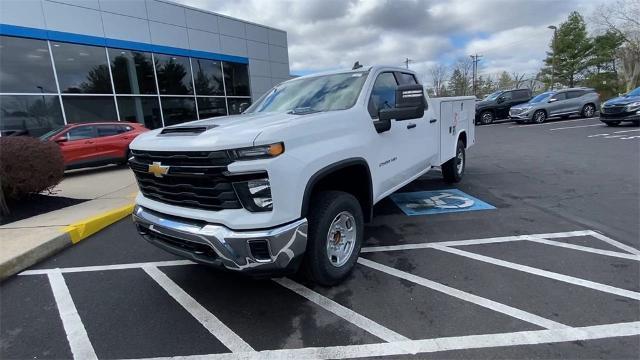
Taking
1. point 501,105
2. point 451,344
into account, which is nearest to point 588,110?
point 501,105

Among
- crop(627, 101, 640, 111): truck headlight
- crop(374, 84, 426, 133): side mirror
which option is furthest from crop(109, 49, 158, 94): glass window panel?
crop(627, 101, 640, 111): truck headlight

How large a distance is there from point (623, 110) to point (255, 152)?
17.1 metres

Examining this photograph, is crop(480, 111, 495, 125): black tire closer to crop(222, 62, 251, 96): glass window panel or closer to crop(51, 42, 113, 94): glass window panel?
crop(222, 62, 251, 96): glass window panel

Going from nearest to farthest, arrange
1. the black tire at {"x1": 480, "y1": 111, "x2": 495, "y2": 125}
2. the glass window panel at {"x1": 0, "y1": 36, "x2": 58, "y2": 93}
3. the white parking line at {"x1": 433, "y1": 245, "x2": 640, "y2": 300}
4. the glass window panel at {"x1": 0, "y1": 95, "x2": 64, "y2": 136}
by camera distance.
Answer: the white parking line at {"x1": 433, "y1": 245, "x2": 640, "y2": 300} < the glass window panel at {"x1": 0, "y1": 95, "x2": 64, "y2": 136} < the glass window panel at {"x1": 0, "y1": 36, "x2": 58, "y2": 93} < the black tire at {"x1": 480, "y1": 111, "x2": 495, "y2": 125}

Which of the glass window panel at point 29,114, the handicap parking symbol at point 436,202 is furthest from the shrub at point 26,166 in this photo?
the glass window panel at point 29,114

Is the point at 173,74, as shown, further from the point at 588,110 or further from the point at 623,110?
the point at 588,110

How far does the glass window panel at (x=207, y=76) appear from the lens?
18.2 meters

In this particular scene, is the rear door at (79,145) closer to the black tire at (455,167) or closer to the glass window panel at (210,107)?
the glass window panel at (210,107)

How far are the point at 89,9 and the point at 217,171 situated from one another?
15389mm

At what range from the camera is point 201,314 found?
9.63 ft

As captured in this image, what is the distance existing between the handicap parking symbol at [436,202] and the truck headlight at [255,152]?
3.33 meters

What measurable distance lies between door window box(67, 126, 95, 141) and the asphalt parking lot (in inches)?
269

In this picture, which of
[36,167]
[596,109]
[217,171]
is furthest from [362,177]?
[596,109]

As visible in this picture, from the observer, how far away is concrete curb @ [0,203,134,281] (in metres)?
3.86
